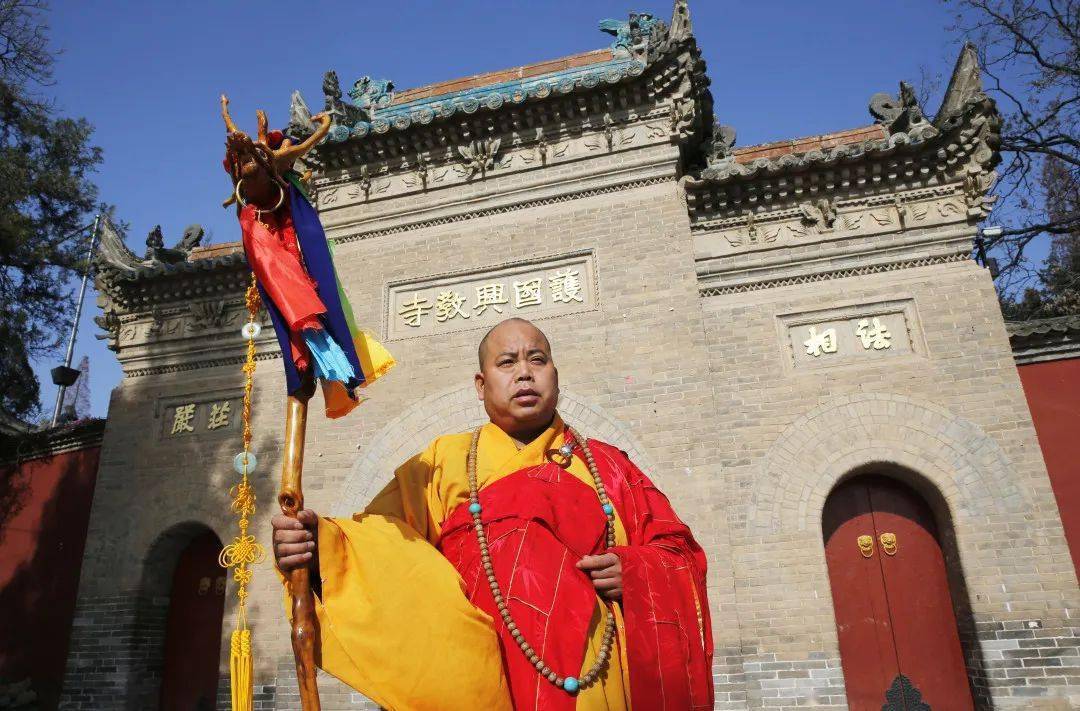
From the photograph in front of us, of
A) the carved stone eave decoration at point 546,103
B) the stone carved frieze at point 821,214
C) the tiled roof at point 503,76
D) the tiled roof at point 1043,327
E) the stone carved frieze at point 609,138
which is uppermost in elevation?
the tiled roof at point 503,76

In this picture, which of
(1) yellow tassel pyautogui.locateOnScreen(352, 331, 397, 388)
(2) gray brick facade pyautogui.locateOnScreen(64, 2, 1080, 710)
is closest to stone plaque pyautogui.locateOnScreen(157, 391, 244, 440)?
(2) gray brick facade pyautogui.locateOnScreen(64, 2, 1080, 710)

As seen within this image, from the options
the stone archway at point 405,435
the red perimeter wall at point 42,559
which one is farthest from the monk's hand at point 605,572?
the red perimeter wall at point 42,559

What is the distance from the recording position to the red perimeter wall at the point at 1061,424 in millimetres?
6121

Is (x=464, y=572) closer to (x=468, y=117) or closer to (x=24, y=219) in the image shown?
(x=468, y=117)

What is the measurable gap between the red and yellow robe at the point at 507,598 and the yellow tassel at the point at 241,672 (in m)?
0.58

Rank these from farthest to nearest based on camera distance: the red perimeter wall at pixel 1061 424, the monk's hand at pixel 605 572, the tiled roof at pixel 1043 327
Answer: the tiled roof at pixel 1043 327
the red perimeter wall at pixel 1061 424
the monk's hand at pixel 605 572

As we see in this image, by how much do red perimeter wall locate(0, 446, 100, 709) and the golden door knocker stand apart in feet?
29.1

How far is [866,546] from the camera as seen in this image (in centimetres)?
623

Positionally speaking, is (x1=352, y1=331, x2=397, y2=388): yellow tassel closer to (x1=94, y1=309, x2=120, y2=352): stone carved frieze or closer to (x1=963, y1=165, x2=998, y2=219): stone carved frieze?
(x1=963, y1=165, x2=998, y2=219): stone carved frieze

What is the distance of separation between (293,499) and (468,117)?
21.0 feet

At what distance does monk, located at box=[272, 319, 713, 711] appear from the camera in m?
2.25

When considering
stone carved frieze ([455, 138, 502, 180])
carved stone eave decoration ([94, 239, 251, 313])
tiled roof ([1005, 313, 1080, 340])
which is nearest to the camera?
tiled roof ([1005, 313, 1080, 340])

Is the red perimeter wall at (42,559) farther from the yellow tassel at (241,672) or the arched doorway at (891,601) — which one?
the arched doorway at (891,601)

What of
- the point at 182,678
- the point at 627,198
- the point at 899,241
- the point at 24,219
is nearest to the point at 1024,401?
the point at 899,241
